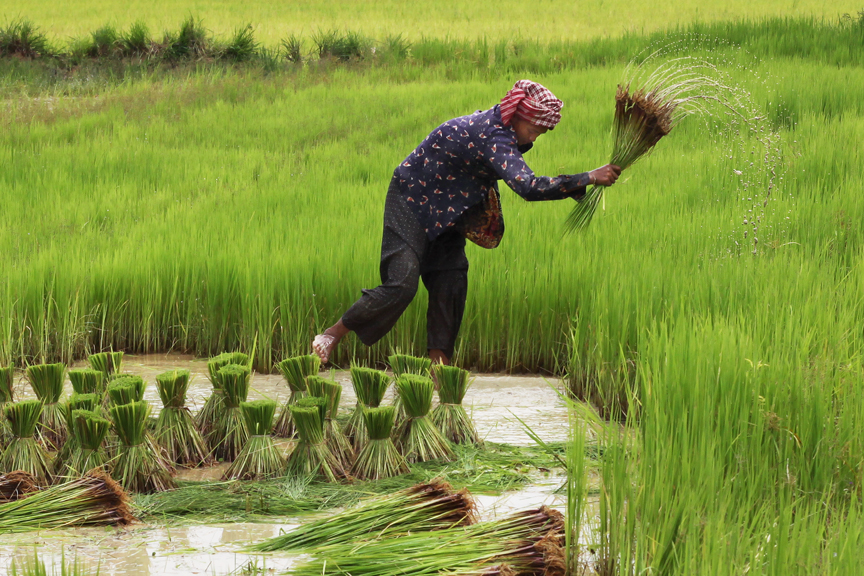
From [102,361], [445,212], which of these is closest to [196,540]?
[102,361]

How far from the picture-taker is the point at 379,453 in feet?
9.86

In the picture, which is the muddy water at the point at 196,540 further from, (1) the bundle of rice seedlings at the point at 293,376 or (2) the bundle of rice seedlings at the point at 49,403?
(2) the bundle of rice seedlings at the point at 49,403

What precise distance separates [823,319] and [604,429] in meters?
1.19

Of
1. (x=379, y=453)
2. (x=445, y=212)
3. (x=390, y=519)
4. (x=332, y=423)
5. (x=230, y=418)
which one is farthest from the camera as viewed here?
(x=445, y=212)

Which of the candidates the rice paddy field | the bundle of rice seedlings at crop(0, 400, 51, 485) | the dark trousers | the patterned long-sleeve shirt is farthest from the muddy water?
the patterned long-sleeve shirt

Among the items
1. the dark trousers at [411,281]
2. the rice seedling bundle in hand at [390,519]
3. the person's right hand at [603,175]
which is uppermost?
the person's right hand at [603,175]

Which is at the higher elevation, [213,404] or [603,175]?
[603,175]

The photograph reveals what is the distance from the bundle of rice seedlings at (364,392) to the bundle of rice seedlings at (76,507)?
2.70ft

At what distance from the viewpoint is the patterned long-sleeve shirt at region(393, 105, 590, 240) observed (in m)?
3.60

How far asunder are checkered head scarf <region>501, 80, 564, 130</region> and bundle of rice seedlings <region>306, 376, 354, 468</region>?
1271 mm

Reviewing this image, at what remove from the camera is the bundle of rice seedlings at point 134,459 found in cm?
287

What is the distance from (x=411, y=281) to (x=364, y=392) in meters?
0.73

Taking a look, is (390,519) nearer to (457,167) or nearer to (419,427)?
(419,427)

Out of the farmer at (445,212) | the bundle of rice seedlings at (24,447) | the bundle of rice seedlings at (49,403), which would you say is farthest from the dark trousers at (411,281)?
the bundle of rice seedlings at (24,447)
